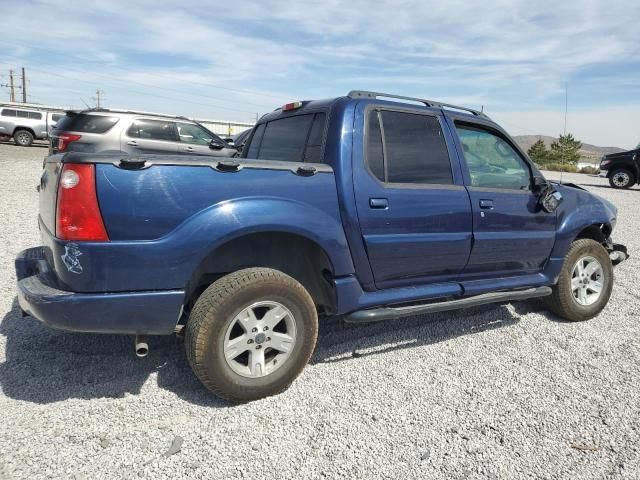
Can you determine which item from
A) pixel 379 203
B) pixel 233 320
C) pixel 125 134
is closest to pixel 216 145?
pixel 125 134

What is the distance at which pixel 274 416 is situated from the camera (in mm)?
2592

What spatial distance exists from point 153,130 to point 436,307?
8952mm

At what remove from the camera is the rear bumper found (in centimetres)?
234

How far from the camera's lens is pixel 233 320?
2.60 meters

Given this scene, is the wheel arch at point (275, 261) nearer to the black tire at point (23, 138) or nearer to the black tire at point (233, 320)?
the black tire at point (233, 320)

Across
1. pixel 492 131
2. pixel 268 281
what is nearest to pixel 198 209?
pixel 268 281

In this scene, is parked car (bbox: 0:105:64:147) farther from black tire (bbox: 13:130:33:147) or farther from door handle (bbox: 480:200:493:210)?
door handle (bbox: 480:200:493:210)

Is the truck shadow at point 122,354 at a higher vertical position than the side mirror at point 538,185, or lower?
lower

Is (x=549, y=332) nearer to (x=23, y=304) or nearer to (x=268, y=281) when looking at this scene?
(x=268, y=281)

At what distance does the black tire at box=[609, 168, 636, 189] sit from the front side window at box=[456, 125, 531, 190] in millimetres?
16476

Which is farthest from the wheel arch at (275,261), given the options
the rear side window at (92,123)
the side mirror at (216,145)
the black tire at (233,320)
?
the rear side window at (92,123)

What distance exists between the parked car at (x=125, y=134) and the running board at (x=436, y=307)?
25.5 feet

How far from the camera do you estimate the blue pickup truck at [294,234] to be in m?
2.35

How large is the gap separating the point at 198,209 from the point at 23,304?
3.75ft
